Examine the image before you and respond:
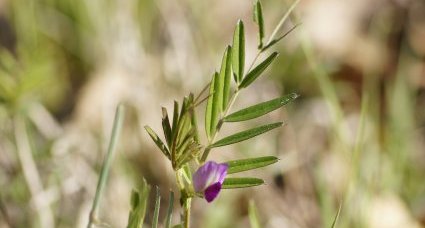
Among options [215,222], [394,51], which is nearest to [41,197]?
[215,222]

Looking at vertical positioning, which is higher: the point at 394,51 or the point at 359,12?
the point at 359,12

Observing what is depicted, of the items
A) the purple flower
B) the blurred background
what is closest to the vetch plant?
the purple flower

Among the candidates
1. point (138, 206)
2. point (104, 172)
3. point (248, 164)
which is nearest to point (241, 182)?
point (248, 164)

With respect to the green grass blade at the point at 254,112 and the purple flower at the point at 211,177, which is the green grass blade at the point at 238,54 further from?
the purple flower at the point at 211,177

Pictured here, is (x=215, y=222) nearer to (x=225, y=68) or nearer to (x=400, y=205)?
(x=400, y=205)

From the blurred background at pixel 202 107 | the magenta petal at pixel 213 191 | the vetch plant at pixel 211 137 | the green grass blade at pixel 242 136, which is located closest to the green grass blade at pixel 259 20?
the vetch plant at pixel 211 137
